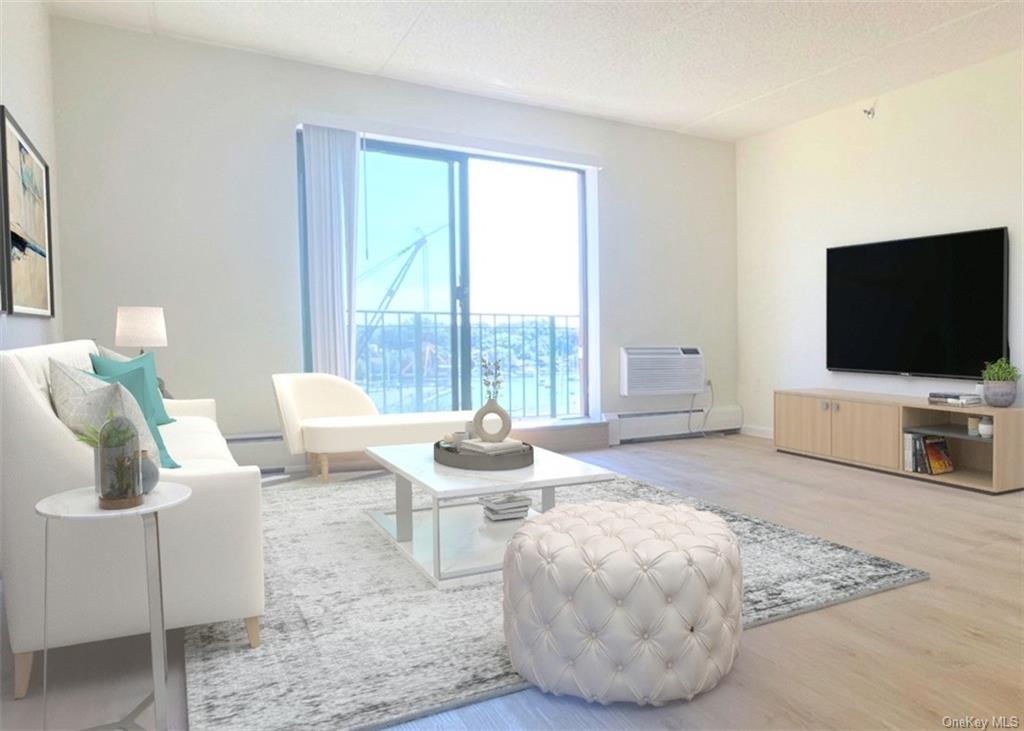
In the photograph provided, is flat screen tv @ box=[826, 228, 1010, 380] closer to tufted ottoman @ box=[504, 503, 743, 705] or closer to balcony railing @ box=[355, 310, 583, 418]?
balcony railing @ box=[355, 310, 583, 418]

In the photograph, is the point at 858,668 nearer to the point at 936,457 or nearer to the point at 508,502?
the point at 508,502

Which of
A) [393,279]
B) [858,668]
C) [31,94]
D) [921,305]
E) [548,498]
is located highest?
[31,94]

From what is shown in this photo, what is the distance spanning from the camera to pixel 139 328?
12.3 ft

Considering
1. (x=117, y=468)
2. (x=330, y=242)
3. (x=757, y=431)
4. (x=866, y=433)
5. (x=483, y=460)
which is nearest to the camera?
(x=117, y=468)

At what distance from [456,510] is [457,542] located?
513 mm

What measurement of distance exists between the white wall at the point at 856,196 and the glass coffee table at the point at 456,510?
3474 millimetres

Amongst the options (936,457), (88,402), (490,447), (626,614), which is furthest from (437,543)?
(936,457)

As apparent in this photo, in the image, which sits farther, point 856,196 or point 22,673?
point 856,196

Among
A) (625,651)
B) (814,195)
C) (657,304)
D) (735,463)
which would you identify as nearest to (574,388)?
(657,304)

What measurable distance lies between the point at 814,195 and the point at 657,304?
163 centimetres

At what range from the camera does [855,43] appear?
423cm

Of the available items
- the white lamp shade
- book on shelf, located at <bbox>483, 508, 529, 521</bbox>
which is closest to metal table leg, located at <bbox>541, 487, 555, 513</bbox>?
book on shelf, located at <bbox>483, 508, 529, 521</bbox>

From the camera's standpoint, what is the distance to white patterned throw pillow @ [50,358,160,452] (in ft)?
5.55

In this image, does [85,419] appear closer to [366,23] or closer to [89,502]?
[89,502]
